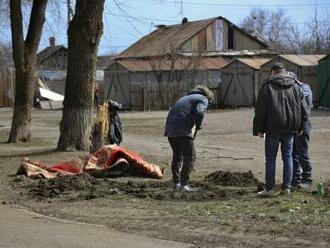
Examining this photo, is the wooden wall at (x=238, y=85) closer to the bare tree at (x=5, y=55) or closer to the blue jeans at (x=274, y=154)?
the bare tree at (x=5, y=55)

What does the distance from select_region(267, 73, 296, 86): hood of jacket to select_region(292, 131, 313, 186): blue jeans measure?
1.07 m

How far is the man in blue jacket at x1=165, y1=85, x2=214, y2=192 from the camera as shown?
410 inches

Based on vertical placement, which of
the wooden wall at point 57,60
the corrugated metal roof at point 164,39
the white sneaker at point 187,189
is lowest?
the white sneaker at point 187,189

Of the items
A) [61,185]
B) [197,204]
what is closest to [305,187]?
[197,204]

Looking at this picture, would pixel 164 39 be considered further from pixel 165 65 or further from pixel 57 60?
pixel 57 60

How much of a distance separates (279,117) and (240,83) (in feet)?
108

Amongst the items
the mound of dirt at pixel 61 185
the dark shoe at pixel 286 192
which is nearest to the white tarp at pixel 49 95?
the mound of dirt at pixel 61 185

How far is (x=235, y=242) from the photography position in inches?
288

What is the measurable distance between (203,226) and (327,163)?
7016 mm

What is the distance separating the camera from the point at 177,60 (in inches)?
1845

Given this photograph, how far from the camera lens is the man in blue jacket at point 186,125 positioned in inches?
410

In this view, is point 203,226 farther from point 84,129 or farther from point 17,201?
point 84,129

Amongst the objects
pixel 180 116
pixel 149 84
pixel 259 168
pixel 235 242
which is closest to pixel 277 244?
pixel 235 242

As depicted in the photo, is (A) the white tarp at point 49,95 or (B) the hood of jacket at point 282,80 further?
(A) the white tarp at point 49,95
